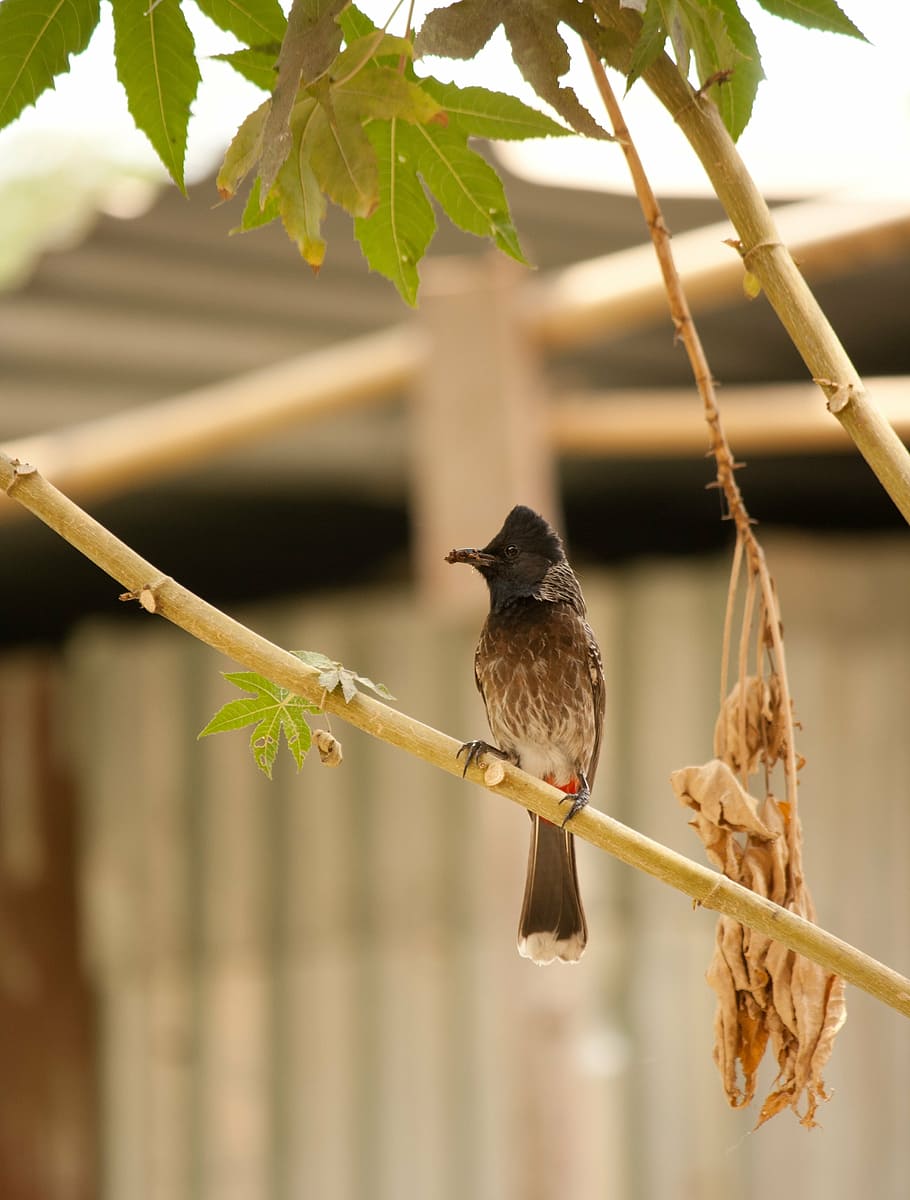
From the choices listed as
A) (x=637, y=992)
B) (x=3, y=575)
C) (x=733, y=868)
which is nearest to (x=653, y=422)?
(x=637, y=992)

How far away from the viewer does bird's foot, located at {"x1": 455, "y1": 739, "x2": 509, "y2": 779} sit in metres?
1.33

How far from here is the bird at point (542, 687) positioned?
208 cm

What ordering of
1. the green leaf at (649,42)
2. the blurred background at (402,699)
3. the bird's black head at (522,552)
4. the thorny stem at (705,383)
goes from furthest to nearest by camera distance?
the blurred background at (402,699) → the bird's black head at (522,552) → the thorny stem at (705,383) → the green leaf at (649,42)

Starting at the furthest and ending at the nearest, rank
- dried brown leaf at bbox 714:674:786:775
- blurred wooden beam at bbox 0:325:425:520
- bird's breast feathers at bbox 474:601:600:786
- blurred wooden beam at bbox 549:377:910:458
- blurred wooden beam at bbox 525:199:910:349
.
A: 1. blurred wooden beam at bbox 0:325:425:520
2. blurred wooden beam at bbox 549:377:910:458
3. blurred wooden beam at bbox 525:199:910:349
4. bird's breast feathers at bbox 474:601:600:786
5. dried brown leaf at bbox 714:674:786:775

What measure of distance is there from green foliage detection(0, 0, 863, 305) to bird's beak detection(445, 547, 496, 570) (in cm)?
44

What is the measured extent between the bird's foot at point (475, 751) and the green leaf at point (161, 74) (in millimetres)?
525

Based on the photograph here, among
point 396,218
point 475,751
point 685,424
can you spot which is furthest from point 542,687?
point 685,424

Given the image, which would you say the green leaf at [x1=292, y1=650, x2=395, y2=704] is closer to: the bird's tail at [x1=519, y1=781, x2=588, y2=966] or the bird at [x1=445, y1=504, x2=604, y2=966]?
the bird at [x1=445, y1=504, x2=604, y2=966]

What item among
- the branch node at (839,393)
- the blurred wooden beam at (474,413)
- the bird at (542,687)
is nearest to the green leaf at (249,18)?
the branch node at (839,393)

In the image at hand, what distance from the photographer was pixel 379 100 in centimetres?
118

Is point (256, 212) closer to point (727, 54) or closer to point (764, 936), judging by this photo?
point (727, 54)

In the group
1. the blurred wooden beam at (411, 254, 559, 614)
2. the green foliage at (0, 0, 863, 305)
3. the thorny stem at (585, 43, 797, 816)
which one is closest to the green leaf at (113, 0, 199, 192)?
the green foliage at (0, 0, 863, 305)

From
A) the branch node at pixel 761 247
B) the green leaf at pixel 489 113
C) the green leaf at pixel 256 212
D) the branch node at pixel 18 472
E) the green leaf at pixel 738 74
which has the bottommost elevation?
the branch node at pixel 18 472

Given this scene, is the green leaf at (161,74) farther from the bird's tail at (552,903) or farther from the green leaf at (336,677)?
the bird's tail at (552,903)
